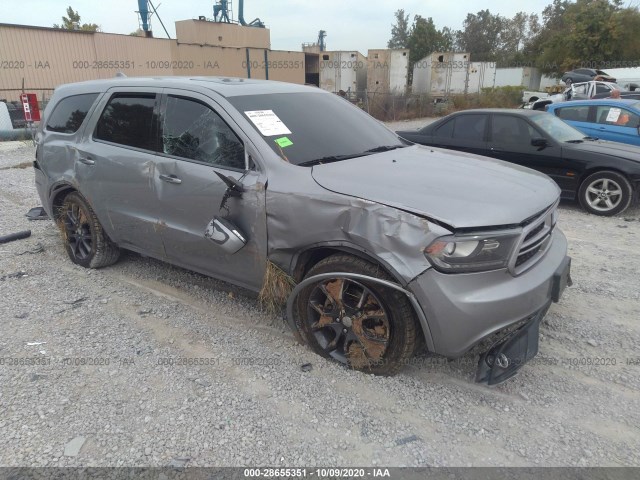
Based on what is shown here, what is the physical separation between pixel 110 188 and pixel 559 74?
150 ft

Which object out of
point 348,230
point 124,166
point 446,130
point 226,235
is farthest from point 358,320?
point 446,130

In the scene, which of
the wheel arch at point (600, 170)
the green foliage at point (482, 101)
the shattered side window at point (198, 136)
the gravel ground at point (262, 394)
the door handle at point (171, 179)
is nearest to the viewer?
the gravel ground at point (262, 394)

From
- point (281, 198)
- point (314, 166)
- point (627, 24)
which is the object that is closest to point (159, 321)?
point (281, 198)

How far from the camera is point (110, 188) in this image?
4.01 metres

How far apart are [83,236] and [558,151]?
640 centimetres

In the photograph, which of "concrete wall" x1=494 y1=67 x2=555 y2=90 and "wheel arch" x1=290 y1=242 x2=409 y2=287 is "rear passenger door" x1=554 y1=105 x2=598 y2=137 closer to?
"wheel arch" x1=290 y1=242 x2=409 y2=287

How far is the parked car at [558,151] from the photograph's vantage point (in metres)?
6.46

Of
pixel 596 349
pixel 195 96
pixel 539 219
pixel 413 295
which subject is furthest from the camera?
pixel 195 96

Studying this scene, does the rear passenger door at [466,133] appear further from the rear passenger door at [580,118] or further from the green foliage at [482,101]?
the green foliage at [482,101]

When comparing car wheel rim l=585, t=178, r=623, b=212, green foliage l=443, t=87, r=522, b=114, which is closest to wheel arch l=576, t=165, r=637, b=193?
car wheel rim l=585, t=178, r=623, b=212

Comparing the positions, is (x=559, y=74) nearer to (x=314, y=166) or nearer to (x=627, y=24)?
(x=627, y=24)

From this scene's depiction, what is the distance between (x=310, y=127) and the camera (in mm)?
3451

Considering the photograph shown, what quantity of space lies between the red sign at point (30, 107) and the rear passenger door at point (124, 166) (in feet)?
39.9

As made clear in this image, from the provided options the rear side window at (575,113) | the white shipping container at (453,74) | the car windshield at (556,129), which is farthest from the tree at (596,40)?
the car windshield at (556,129)
